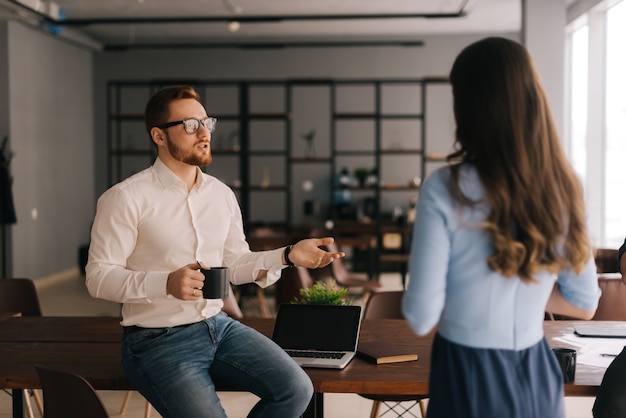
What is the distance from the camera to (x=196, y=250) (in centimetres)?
260

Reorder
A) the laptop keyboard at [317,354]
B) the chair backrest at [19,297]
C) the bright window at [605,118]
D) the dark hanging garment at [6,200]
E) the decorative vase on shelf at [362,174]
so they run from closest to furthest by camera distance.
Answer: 1. the laptop keyboard at [317,354]
2. the chair backrest at [19,297]
3. the bright window at [605,118]
4. the dark hanging garment at [6,200]
5. the decorative vase on shelf at [362,174]

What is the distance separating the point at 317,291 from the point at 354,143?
9321 millimetres

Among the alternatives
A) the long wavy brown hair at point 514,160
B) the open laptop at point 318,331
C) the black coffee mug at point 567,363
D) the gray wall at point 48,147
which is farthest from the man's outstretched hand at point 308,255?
the gray wall at point 48,147

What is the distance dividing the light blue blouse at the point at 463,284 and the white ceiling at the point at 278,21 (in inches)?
274

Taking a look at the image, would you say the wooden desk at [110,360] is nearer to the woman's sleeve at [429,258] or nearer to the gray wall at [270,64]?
the woman's sleeve at [429,258]

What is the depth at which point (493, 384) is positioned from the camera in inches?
63.6

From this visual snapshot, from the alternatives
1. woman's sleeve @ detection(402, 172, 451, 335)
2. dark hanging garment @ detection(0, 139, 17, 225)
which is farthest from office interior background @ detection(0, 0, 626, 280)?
woman's sleeve @ detection(402, 172, 451, 335)

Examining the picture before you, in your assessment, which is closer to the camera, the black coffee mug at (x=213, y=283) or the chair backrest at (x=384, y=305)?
the black coffee mug at (x=213, y=283)

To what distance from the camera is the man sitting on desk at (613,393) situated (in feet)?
7.22

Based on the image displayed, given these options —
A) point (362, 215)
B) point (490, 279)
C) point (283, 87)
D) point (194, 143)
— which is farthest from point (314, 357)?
point (283, 87)

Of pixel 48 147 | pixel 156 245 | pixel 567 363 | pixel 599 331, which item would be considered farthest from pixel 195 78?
pixel 567 363

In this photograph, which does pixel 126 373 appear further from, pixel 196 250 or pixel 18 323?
pixel 18 323

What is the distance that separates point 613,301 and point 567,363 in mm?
1663

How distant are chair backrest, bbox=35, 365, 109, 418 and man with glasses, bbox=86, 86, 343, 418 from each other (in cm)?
22
